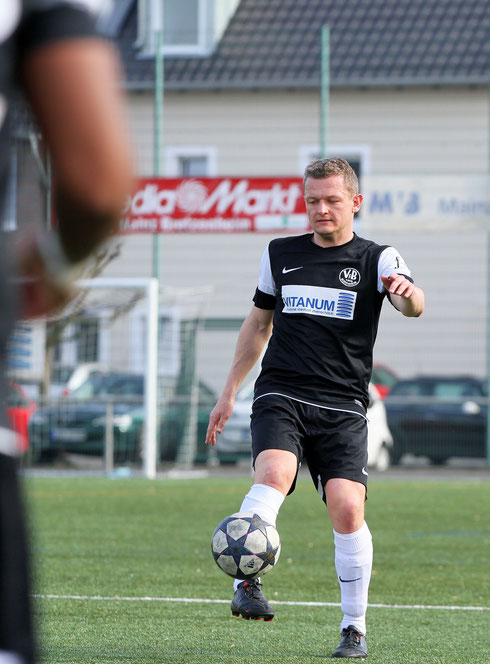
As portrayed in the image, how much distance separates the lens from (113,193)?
5.83ft

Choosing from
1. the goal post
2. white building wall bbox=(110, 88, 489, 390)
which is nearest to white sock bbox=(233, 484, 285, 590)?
the goal post

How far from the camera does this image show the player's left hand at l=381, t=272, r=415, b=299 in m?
4.86

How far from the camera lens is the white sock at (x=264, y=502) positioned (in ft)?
16.7

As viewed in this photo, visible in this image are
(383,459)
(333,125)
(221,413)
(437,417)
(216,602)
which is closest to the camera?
(221,413)

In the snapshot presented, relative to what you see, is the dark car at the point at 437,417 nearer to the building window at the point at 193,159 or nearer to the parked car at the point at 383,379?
the parked car at the point at 383,379

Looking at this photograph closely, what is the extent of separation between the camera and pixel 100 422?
61.3ft

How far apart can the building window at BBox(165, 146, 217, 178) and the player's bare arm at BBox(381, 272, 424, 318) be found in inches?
794

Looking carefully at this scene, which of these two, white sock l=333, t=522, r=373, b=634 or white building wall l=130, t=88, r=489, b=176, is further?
white building wall l=130, t=88, r=489, b=176

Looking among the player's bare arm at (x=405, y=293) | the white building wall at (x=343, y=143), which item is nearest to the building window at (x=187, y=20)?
the white building wall at (x=343, y=143)

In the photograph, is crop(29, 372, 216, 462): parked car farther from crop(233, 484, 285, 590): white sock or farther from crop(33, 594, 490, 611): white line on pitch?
crop(233, 484, 285, 590): white sock

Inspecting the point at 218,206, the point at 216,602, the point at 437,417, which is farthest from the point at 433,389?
the point at 216,602

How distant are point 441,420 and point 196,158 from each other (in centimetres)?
809

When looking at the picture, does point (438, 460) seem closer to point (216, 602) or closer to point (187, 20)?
point (187, 20)

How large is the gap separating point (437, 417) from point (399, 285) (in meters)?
15.1
